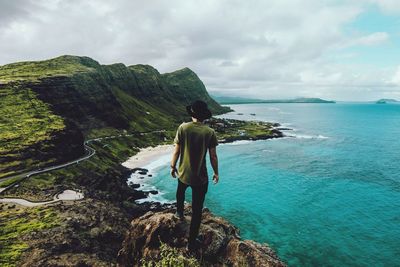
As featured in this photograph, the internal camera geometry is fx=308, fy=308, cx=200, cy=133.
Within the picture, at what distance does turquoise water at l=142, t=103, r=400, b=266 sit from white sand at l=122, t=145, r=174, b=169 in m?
12.8

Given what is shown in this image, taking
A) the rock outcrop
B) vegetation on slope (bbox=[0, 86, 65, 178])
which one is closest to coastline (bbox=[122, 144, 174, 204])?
vegetation on slope (bbox=[0, 86, 65, 178])

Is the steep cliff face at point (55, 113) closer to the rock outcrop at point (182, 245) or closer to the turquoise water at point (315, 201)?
the turquoise water at point (315, 201)

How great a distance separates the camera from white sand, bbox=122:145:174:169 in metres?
108

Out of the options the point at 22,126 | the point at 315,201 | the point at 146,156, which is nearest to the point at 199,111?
the point at 315,201

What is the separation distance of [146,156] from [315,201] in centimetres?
7157

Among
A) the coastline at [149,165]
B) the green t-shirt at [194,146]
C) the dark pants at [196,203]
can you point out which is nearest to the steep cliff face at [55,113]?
the coastline at [149,165]

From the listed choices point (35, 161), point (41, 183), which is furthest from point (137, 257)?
point (35, 161)

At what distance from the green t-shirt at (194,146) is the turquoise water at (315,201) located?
3757 centimetres

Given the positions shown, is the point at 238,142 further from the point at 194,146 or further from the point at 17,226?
the point at 194,146

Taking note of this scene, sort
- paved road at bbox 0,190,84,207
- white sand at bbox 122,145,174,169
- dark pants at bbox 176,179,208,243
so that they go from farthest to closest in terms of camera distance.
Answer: white sand at bbox 122,145,174,169 → paved road at bbox 0,190,84,207 → dark pants at bbox 176,179,208,243

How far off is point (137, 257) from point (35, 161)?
78.4m

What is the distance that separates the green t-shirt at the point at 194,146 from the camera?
428 inches

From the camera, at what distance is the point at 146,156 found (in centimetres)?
12144

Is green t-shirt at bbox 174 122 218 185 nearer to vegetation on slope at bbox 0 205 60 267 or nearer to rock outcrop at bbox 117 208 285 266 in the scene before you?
rock outcrop at bbox 117 208 285 266
